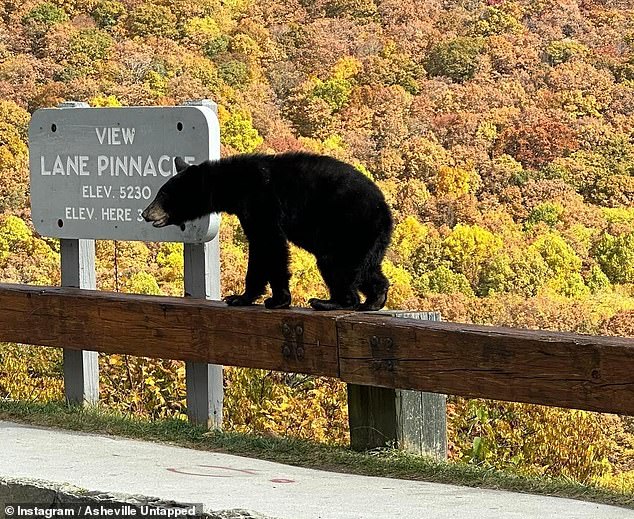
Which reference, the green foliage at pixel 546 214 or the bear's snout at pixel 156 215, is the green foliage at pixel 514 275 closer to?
the green foliage at pixel 546 214

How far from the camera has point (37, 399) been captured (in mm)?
7582

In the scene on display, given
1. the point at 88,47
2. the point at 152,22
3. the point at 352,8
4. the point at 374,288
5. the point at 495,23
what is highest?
the point at 352,8

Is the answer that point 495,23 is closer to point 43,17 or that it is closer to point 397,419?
point 43,17

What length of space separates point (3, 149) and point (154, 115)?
1235 centimetres

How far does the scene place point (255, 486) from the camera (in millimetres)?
4664

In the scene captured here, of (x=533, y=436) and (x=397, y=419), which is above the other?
(x=397, y=419)

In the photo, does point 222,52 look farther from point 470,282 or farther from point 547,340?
point 547,340

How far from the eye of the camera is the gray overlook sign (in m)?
6.54

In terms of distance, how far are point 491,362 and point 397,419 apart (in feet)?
2.73

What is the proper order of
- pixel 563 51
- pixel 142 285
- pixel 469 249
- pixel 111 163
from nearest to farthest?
pixel 111 163
pixel 142 285
pixel 469 249
pixel 563 51

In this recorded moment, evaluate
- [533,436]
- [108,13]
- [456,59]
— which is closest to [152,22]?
[108,13]

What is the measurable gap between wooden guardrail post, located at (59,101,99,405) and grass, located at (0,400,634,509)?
0.47ft

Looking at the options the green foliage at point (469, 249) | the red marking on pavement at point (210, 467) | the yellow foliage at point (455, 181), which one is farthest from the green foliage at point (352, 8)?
the red marking on pavement at point (210, 467)

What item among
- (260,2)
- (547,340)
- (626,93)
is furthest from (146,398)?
(260,2)
